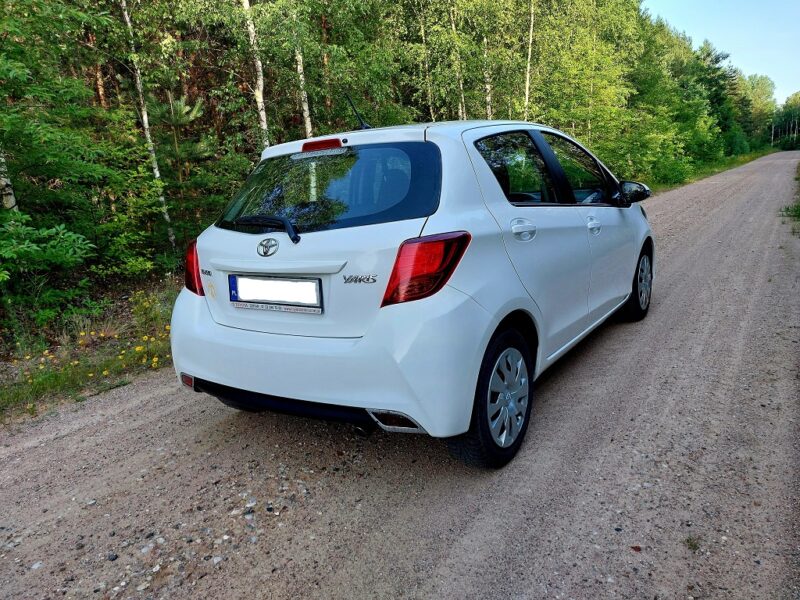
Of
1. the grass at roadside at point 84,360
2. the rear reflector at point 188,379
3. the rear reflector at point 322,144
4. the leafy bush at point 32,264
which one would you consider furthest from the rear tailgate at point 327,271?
the leafy bush at point 32,264

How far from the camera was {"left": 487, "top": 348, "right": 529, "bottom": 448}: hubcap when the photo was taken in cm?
259

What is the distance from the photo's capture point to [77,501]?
8.77 feet

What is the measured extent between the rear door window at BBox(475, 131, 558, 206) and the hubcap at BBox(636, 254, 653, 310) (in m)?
1.96

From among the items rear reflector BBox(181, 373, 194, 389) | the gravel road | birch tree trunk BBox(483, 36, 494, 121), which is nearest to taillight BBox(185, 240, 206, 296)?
rear reflector BBox(181, 373, 194, 389)

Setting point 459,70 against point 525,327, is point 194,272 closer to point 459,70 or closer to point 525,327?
point 525,327

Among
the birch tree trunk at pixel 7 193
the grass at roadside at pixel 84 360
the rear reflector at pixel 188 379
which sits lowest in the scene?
the grass at roadside at pixel 84 360

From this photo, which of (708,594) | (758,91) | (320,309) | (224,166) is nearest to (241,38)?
(224,166)

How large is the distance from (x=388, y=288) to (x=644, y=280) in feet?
12.0

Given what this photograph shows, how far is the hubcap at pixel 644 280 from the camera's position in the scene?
15.9ft

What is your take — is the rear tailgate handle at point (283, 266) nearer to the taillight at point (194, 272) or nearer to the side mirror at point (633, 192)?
the taillight at point (194, 272)

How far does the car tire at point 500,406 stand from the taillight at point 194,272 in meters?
1.57

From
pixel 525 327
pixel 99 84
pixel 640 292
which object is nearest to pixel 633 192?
pixel 640 292

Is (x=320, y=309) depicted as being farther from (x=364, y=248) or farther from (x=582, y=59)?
(x=582, y=59)

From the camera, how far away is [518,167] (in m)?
3.13
